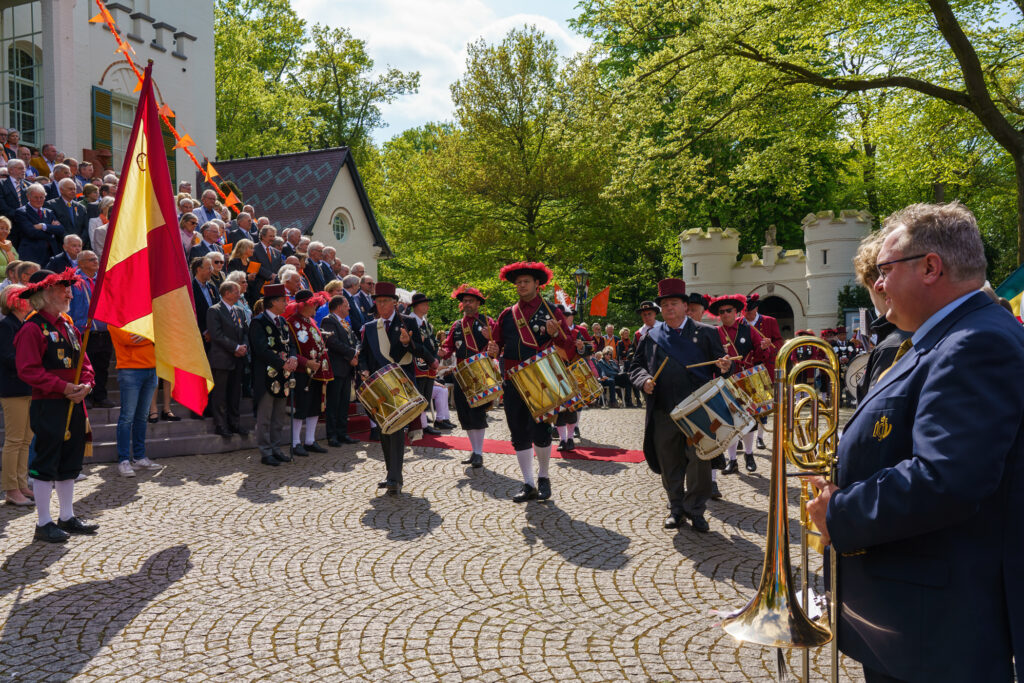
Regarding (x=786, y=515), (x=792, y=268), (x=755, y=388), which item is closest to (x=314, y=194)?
(x=792, y=268)

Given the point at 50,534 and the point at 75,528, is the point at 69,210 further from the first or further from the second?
the point at 50,534

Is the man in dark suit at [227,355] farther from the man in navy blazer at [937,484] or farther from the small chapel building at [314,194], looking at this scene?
the small chapel building at [314,194]

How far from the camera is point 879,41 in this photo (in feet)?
52.8

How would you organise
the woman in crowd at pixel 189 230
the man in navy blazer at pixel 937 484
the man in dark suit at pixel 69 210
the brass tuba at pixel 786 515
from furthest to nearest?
the man in dark suit at pixel 69 210 < the woman in crowd at pixel 189 230 < the brass tuba at pixel 786 515 < the man in navy blazer at pixel 937 484

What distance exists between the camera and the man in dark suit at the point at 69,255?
967 cm

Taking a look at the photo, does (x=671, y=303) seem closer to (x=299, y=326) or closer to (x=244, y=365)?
(x=299, y=326)

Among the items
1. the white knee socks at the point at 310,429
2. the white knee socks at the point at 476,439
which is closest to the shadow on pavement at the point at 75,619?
the white knee socks at the point at 476,439

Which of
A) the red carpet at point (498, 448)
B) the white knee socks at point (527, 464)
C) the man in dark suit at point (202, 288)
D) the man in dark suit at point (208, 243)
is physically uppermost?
the man in dark suit at point (208, 243)

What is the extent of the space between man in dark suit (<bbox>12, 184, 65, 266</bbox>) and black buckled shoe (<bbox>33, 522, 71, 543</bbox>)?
6.60 meters

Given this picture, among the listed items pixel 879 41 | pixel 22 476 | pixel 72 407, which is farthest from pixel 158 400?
pixel 879 41

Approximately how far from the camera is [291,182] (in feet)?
89.2

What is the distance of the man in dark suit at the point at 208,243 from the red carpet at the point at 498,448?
3449 mm

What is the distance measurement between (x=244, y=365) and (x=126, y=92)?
13.6m

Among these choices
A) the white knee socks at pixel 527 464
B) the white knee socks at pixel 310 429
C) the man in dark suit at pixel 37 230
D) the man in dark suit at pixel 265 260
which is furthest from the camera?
the man in dark suit at pixel 265 260
